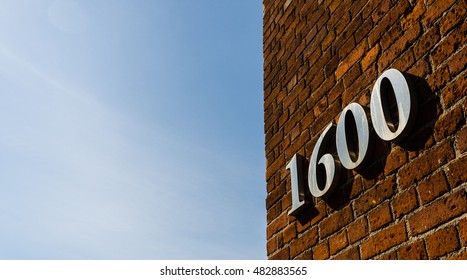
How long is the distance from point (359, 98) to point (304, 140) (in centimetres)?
41

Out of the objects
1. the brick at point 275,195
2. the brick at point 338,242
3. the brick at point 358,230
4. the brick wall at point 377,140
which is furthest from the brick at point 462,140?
the brick at point 275,195

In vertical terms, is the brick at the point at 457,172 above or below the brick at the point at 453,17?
below

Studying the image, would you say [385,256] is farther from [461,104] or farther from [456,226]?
[461,104]

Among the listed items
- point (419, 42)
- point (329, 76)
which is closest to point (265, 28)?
point (329, 76)

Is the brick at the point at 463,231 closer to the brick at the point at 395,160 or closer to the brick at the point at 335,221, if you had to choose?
the brick at the point at 395,160

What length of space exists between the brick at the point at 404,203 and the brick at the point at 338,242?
0.27 m

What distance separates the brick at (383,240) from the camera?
1.40m

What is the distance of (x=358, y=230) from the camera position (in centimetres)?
158

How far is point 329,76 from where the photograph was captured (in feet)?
6.49

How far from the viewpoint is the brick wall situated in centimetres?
129

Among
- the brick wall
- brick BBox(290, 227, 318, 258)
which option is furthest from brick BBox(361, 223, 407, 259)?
brick BBox(290, 227, 318, 258)

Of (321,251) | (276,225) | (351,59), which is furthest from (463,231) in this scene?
(276,225)

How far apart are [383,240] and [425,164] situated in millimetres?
300

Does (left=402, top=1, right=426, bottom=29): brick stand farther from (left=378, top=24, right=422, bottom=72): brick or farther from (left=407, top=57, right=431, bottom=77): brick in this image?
(left=407, top=57, right=431, bottom=77): brick
